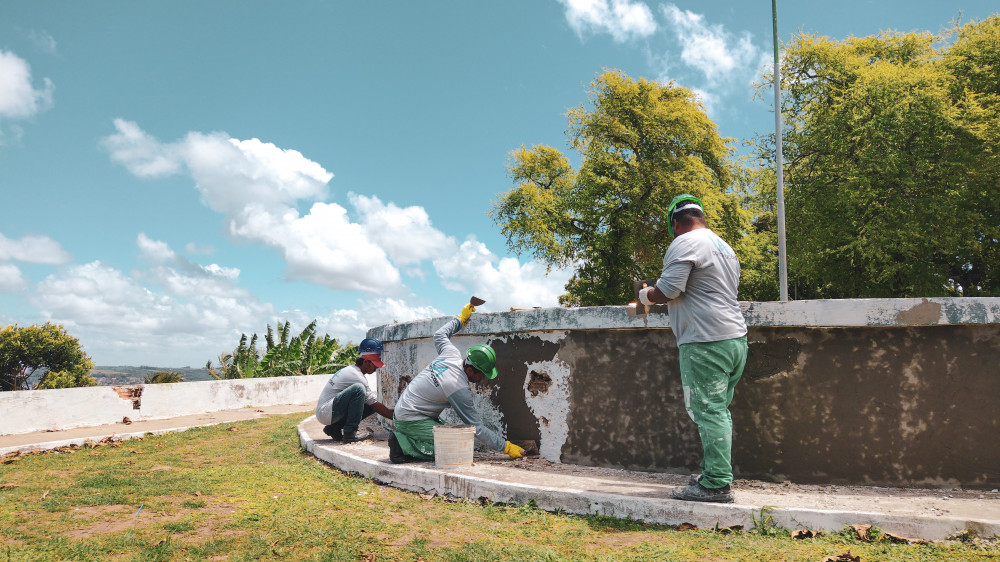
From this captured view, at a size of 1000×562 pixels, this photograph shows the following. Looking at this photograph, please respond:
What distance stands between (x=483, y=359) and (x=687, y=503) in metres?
2.34

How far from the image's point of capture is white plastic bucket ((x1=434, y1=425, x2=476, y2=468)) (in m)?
5.16

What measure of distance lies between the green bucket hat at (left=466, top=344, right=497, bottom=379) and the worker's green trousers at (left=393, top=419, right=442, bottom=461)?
0.65m

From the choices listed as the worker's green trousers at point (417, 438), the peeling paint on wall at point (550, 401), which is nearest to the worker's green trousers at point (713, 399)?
the peeling paint on wall at point (550, 401)

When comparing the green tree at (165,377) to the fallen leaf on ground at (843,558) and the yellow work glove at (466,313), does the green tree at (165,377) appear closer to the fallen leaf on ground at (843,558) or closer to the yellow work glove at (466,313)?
the yellow work glove at (466,313)

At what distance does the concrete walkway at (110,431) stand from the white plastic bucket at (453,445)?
20.1ft

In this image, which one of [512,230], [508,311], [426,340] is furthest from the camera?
[512,230]

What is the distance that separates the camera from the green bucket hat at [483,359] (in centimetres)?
559

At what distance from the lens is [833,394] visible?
4.40 m

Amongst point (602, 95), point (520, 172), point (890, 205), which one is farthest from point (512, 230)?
point (890, 205)

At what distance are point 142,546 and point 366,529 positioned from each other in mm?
1265

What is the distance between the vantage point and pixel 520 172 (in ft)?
95.6

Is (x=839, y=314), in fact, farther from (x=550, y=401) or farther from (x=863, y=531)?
(x=550, y=401)

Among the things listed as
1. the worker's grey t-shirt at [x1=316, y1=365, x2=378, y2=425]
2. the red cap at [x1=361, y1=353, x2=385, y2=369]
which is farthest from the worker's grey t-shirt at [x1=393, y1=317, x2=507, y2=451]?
the red cap at [x1=361, y1=353, x2=385, y2=369]

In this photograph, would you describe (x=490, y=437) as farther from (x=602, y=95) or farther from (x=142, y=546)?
(x=602, y=95)
